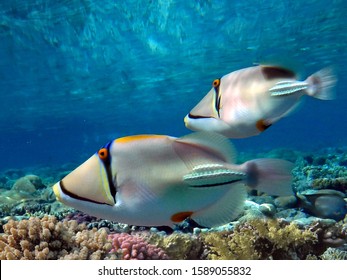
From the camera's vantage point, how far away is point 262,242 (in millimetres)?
4383

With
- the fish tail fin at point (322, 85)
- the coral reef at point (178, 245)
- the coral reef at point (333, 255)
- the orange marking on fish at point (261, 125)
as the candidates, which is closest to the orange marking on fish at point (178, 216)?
the orange marking on fish at point (261, 125)

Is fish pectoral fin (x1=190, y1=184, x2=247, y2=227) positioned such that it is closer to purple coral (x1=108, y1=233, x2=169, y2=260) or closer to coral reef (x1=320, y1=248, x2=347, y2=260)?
purple coral (x1=108, y1=233, x2=169, y2=260)

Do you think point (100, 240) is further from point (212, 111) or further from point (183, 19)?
point (183, 19)

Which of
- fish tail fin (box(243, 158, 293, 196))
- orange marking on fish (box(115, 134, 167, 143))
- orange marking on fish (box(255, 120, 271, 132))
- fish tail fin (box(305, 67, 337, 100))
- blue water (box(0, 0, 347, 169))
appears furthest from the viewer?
blue water (box(0, 0, 347, 169))

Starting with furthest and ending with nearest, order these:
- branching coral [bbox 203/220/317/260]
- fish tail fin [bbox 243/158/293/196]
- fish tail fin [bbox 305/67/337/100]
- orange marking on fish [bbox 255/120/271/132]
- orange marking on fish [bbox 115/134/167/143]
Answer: branching coral [bbox 203/220/317/260] < fish tail fin [bbox 305/67/337/100] < orange marking on fish [bbox 255/120/271/132] < orange marking on fish [bbox 115/134/167/143] < fish tail fin [bbox 243/158/293/196]

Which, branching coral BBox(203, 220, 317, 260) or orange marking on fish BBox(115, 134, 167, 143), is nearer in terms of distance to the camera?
orange marking on fish BBox(115, 134, 167, 143)

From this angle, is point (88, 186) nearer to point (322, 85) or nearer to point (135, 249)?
point (322, 85)

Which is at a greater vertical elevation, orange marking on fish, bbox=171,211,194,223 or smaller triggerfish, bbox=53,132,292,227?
smaller triggerfish, bbox=53,132,292,227

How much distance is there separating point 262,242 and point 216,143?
3.13 meters

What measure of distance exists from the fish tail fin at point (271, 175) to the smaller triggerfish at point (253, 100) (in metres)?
0.61

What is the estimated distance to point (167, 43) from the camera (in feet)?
76.0

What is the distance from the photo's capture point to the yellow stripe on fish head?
4.99 feet

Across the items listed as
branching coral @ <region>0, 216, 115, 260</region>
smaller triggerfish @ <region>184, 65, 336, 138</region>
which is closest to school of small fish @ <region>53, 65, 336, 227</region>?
smaller triggerfish @ <region>184, 65, 336, 138</region>
